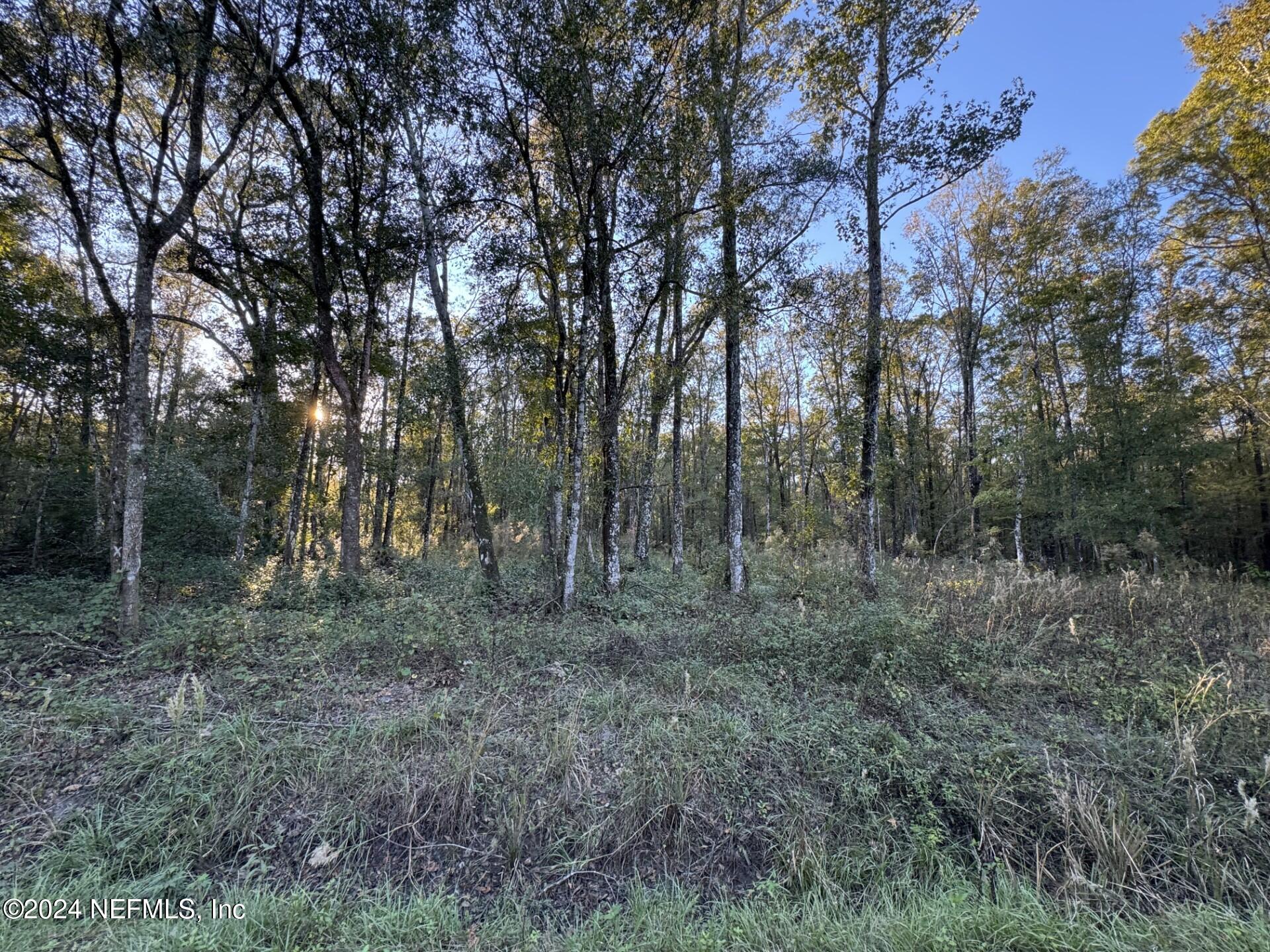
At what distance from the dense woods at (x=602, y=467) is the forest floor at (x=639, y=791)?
47 millimetres

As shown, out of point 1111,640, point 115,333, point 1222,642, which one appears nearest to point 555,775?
point 1111,640

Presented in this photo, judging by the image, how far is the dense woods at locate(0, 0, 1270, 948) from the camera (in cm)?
314

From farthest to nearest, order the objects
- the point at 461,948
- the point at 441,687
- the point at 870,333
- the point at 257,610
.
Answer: the point at 870,333 → the point at 257,610 → the point at 441,687 → the point at 461,948

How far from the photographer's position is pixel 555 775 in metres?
3.42

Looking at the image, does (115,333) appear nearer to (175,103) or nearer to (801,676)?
(175,103)

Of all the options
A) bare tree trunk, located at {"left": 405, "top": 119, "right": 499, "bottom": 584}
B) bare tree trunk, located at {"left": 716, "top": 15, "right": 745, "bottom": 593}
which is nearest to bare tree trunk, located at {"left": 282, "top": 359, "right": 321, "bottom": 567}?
bare tree trunk, located at {"left": 405, "top": 119, "right": 499, "bottom": 584}

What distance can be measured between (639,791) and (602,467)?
7.55 metres

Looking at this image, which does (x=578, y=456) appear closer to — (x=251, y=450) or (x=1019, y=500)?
(x=251, y=450)

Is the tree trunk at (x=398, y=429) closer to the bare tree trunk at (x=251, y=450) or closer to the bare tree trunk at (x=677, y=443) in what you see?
the bare tree trunk at (x=251, y=450)

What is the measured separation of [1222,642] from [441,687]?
373 inches

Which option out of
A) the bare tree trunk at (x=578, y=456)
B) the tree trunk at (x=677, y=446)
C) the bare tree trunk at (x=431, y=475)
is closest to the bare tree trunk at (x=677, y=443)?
the tree trunk at (x=677, y=446)

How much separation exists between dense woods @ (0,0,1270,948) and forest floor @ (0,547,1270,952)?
47mm

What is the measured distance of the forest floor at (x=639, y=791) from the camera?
2.43 metres

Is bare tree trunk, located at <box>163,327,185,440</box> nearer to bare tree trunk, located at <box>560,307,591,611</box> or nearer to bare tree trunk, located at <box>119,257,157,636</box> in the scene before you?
bare tree trunk, located at <box>119,257,157,636</box>
